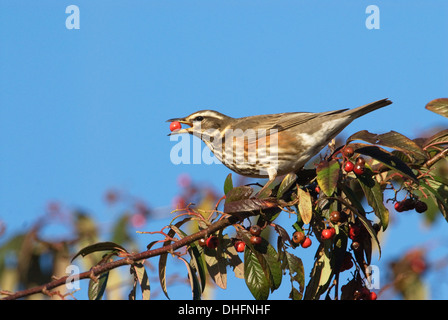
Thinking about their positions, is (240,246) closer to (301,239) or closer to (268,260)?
(268,260)

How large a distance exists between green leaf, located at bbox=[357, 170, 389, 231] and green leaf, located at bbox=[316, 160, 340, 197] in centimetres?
22

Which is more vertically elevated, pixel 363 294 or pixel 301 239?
pixel 301 239

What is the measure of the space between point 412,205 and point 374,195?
473mm

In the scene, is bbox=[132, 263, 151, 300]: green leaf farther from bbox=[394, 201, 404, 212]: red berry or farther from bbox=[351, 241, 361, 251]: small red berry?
bbox=[394, 201, 404, 212]: red berry

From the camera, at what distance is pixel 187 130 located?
23.0 feet

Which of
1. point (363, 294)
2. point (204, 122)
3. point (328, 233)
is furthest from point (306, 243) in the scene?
point (204, 122)

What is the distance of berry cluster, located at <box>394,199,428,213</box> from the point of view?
4.50 metres

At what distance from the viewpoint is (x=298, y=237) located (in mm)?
4402

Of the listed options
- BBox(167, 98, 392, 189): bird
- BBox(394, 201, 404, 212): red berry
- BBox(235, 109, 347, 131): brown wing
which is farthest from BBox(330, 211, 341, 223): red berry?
BBox(235, 109, 347, 131): brown wing

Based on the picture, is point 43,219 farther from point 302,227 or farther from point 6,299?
point 302,227

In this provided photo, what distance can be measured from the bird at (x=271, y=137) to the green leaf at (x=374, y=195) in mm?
1598

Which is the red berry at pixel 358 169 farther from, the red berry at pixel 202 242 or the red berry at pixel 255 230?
the red berry at pixel 202 242

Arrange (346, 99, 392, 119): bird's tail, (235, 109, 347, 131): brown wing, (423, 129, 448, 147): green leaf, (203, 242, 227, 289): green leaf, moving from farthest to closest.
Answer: (235, 109, 347, 131): brown wing < (346, 99, 392, 119): bird's tail < (203, 242, 227, 289): green leaf < (423, 129, 448, 147): green leaf
